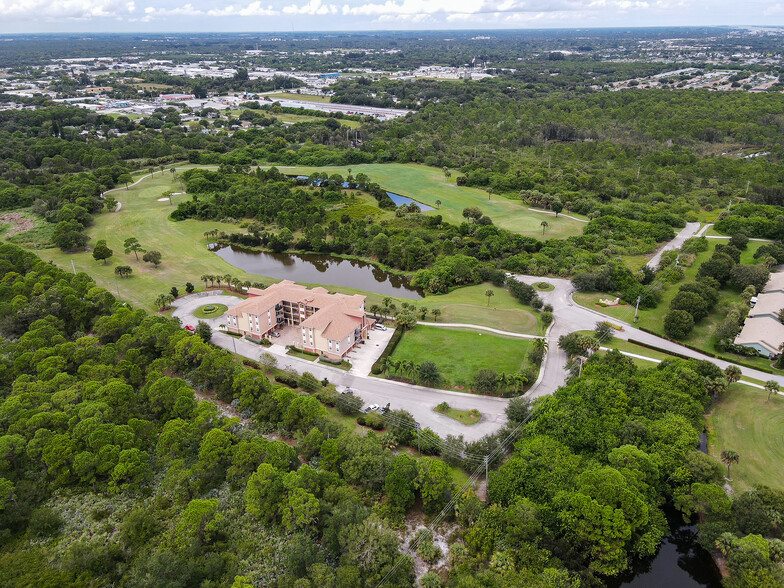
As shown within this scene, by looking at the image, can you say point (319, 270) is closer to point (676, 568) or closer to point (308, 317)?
point (308, 317)

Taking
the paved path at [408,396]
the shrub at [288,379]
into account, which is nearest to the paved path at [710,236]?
the paved path at [408,396]

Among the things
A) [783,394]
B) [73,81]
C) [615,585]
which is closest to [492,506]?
[615,585]

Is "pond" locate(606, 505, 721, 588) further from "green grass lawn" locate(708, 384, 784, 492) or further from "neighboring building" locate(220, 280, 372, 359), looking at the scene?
"neighboring building" locate(220, 280, 372, 359)

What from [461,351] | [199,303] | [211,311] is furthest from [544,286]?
[199,303]

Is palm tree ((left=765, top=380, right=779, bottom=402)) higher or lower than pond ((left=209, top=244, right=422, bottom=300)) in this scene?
higher

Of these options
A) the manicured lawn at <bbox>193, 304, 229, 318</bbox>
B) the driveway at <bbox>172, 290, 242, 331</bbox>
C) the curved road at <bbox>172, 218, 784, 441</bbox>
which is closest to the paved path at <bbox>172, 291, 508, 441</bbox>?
the curved road at <bbox>172, 218, 784, 441</bbox>
